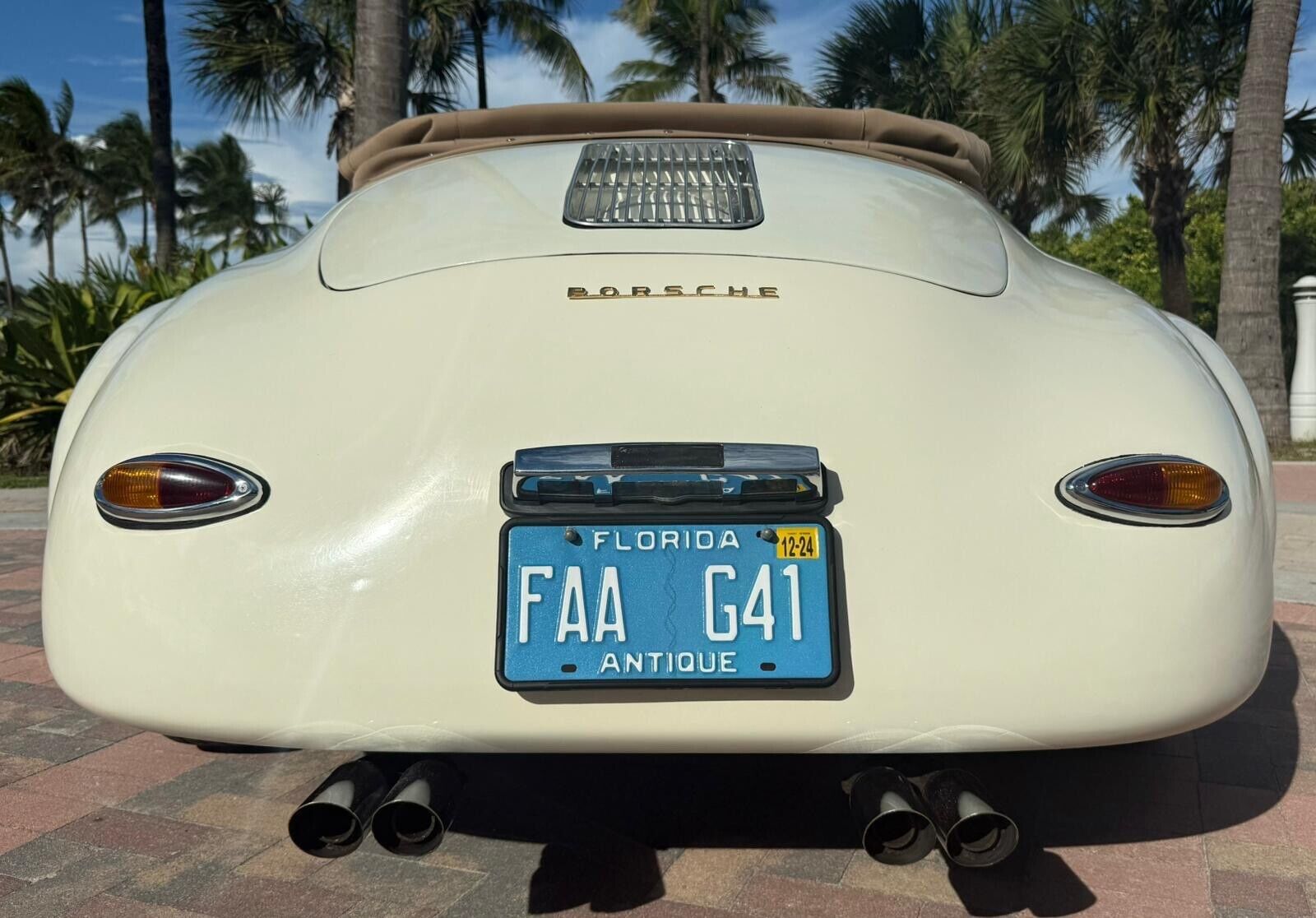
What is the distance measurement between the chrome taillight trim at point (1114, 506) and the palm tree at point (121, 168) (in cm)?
5838

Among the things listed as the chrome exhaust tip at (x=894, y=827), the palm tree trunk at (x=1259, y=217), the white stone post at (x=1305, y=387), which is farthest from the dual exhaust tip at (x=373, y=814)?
the white stone post at (x=1305, y=387)

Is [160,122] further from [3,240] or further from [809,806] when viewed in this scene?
[3,240]

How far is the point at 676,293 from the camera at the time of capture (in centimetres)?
182

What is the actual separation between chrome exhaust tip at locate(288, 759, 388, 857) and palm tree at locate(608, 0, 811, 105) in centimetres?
2654

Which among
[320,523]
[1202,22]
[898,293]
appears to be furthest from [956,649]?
[1202,22]

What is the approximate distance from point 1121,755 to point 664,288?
4.84 ft

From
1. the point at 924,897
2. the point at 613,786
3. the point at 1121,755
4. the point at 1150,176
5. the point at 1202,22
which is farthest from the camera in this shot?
the point at 1150,176

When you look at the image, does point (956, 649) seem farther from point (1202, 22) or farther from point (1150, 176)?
point (1150, 176)

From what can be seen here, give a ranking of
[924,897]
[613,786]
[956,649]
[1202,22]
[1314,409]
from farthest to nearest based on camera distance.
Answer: [1202,22] < [1314,409] < [613,786] < [924,897] < [956,649]

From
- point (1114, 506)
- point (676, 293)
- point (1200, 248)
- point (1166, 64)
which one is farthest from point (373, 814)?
point (1200, 248)

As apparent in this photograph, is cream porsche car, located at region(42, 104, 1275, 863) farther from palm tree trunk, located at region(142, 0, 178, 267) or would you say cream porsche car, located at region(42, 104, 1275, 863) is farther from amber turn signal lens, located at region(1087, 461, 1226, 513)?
palm tree trunk, located at region(142, 0, 178, 267)

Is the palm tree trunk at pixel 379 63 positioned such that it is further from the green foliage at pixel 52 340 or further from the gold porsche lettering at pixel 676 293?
the gold porsche lettering at pixel 676 293

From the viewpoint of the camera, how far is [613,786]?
7.52 feet

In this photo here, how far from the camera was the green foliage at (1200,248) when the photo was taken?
2280 centimetres
